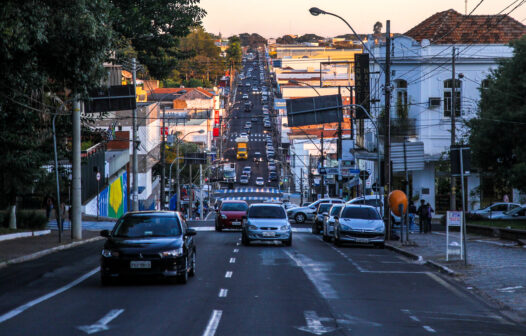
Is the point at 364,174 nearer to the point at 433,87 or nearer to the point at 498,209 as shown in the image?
the point at 498,209

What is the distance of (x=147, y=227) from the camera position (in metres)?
18.4

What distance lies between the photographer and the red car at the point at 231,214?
4488 centimetres

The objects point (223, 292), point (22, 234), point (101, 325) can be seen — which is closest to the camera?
point (101, 325)

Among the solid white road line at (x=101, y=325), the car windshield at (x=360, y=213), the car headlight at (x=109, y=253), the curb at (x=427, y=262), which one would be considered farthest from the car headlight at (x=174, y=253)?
the car windshield at (x=360, y=213)

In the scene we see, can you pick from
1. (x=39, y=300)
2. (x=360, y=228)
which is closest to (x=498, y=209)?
(x=360, y=228)

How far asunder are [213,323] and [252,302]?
2.79 metres

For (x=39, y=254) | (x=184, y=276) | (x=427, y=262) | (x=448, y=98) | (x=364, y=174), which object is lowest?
(x=427, y=262)

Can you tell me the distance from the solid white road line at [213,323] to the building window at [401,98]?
1957 inches

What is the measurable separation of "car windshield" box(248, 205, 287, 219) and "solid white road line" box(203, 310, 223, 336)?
1968cm

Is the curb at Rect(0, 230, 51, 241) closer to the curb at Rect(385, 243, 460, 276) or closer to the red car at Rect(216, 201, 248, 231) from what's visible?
the red car at Rect(216, 201, 248, 231)

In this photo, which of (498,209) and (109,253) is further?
(498,209)

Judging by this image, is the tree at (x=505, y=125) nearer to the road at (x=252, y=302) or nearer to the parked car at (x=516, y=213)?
the parked car at (x=516, y=213)

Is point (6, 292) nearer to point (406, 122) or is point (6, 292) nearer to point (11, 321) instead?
point (11, 321)

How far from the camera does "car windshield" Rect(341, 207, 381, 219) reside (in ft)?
110
